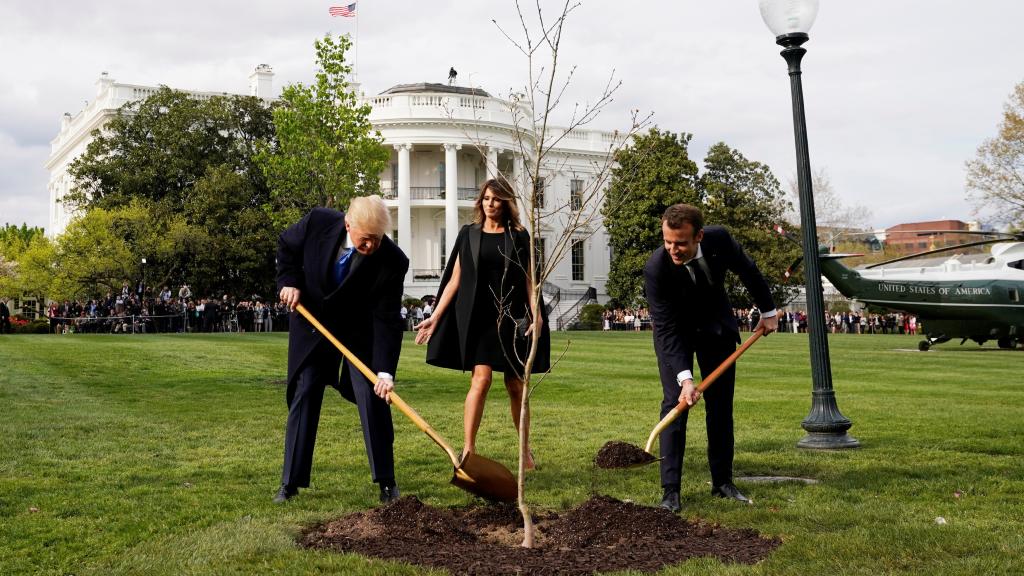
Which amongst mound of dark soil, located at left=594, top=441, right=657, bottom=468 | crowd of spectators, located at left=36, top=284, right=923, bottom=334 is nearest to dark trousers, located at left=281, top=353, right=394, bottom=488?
mound of dark soil, located at left=594, top=441, right=657, bottom=468

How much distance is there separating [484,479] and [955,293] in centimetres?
2728

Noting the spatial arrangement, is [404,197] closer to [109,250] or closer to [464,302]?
[109,250]

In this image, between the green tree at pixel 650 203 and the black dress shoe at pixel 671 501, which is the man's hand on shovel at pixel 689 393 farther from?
the green tree at pixel 650 203

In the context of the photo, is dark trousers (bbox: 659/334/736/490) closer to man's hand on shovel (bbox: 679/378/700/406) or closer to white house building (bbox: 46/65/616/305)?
man's hand on shovel (bbox: 679/378/700/406)

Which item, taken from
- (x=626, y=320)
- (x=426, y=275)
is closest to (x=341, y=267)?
(x=626, y=320)

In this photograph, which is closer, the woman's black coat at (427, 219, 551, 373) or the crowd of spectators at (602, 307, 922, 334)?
the woman's black coat at (427, 219, 551, 373)

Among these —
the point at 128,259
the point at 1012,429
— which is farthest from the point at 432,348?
the point at 128,259

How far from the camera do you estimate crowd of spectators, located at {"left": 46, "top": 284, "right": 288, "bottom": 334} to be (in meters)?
38.5

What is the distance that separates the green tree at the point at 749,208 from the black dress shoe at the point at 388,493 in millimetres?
47797

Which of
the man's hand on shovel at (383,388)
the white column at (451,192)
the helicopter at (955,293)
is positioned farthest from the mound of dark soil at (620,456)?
the white column at (451,192)

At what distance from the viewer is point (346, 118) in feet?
74.8

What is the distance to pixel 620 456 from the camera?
21.1 feet

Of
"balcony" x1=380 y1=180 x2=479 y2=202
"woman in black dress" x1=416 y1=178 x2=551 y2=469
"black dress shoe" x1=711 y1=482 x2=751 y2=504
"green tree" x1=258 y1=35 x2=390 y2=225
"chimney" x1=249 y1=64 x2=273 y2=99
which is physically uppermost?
"chimney" x1=249 y1=64 x2=273 y2=99

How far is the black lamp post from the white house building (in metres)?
41.2
